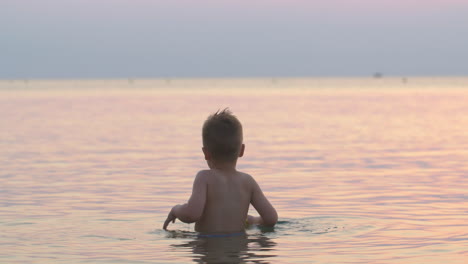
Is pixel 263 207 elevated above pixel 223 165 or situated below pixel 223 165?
below

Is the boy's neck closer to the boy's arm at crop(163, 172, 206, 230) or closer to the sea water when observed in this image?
the boy's arm at crop(163, 172, 206, 230)

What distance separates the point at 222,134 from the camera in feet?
29.0

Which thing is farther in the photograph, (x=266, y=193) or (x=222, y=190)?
(x=266, y=193)

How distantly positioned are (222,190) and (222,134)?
2.07 ft

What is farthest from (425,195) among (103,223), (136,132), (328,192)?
(136,132)

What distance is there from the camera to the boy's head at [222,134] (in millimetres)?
8781

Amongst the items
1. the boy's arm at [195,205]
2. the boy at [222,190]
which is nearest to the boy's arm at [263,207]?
the boy at [222,190]

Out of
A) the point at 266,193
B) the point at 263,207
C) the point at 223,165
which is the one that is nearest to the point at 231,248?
the point at 263,207

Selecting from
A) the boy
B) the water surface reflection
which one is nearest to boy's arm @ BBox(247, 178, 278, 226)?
the boy

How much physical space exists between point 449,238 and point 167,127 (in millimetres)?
23512

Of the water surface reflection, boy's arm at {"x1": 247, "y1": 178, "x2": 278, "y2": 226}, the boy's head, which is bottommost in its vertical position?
the water surface reflection

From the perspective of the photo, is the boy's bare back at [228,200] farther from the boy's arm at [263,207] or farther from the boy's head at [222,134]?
the boy's head at [222,134]

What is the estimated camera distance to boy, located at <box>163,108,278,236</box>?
29.0 feet

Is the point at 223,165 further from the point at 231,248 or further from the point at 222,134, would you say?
the point at 231,248
